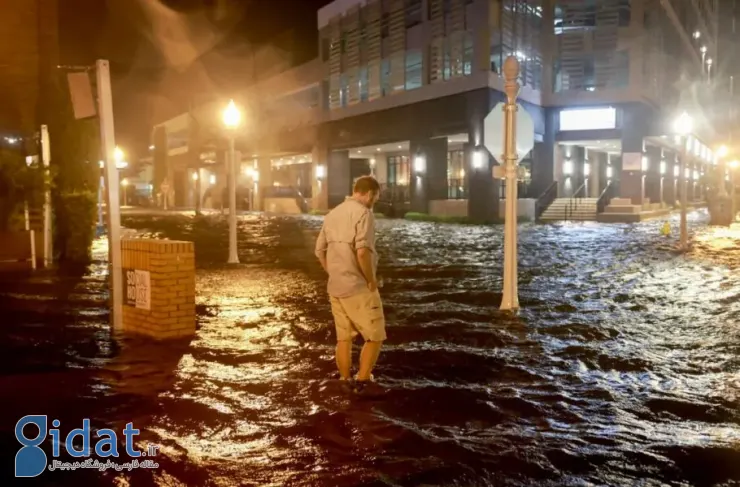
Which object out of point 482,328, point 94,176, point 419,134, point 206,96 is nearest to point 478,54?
point 419,134

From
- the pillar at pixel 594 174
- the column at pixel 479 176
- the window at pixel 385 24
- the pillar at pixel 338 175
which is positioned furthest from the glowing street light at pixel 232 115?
the pillar at pixel 594 174

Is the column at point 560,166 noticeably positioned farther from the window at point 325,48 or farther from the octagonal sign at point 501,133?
the octagonal sign at point 501,133

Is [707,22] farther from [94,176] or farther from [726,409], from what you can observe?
[726,409]

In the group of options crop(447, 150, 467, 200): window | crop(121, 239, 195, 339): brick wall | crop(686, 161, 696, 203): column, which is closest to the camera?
crop(121, 239, 195, 339): brick wall

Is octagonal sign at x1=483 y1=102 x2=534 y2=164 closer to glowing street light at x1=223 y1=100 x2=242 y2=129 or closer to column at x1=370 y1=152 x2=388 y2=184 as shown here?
glowing street light at x1=223 y1=100 x2=242 y2=129

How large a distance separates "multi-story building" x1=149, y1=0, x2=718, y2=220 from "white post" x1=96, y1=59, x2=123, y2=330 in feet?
97.4

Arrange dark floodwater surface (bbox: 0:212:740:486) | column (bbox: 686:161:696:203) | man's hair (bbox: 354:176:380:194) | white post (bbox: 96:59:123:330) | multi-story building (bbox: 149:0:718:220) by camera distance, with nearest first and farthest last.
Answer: dark floodwater surface (bbox: 0:212:740:486)
man's hair (bbox: 354:176:380:194)
white post (bbox: 96:59:123:330)
multi-story building (bbox: 149:0:718:220)
column (bbox: 686:161:696:203)

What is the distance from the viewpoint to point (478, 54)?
119 ft

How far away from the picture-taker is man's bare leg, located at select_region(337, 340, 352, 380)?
6.09 m

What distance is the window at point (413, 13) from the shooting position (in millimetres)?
40688

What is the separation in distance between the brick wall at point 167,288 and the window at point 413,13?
1391 inches

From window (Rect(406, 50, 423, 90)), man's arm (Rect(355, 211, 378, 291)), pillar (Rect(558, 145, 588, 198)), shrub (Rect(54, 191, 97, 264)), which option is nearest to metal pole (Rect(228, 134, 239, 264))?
shrub (Rect(54, 191, 97, 264))

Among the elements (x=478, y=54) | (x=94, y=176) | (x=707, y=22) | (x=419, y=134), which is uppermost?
(x=707, y=22)

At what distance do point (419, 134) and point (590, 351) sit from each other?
3380cm
